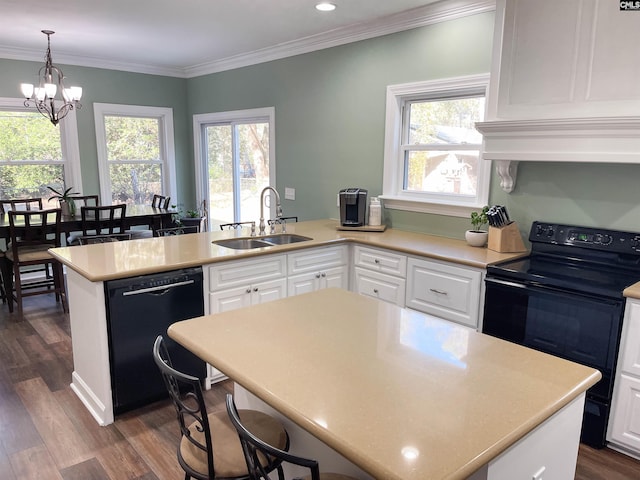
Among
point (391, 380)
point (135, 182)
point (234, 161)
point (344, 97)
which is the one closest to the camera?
point (391, 380)

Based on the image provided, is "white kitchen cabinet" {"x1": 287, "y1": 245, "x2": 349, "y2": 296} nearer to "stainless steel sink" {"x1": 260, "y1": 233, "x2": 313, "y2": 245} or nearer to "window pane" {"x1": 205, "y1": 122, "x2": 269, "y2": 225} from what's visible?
"stainless steel sink" {"x1": 260, "y1": 233, "x2": 313, "y2": 245}

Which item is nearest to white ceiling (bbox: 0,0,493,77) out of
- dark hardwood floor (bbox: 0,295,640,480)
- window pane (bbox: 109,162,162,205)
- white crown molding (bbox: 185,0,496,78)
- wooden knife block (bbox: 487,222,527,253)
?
white crown molding (bbox: 185,0,496,78)

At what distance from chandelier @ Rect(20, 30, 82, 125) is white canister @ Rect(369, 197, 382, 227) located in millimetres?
3027

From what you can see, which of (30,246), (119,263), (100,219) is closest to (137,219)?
(100,219)

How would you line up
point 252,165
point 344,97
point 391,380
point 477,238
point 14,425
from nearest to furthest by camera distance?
point 391,380
point 14,425
point 477,238
point 344,97
point 252,165

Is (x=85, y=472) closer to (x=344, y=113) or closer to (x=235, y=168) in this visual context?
(x=344, y=113)

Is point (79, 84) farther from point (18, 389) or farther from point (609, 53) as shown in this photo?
point (609, 53)

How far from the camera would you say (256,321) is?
68.6 inches

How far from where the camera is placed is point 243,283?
2957 millimetres

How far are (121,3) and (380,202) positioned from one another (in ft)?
8.10

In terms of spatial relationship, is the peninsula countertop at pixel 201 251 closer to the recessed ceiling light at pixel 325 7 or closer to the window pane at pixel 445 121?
the window pane at pixel 445 121

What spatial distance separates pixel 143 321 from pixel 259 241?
3.79 ft

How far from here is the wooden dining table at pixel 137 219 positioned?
433 cm

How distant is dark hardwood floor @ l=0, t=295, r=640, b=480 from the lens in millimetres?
2170
